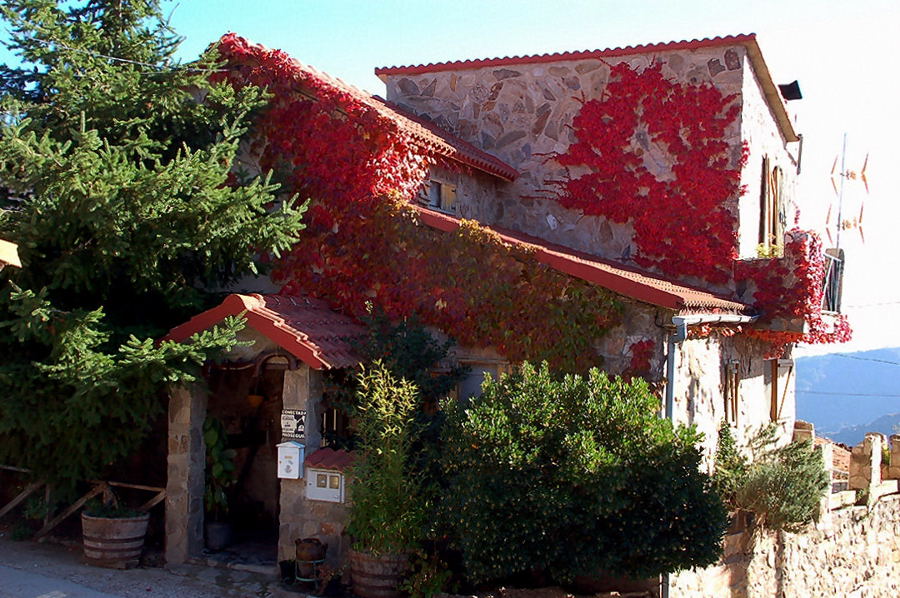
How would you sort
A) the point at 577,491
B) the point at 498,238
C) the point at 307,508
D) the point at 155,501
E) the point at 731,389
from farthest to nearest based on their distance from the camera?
the point at 731,389 < the point at 498,238 < the point at 155,501 < the point at 307,508 < the point at 577,491

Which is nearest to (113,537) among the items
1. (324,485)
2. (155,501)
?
(155,501)

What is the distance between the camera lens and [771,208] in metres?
16.2

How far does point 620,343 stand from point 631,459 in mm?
2145

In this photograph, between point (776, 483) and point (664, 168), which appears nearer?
point (776, 483)

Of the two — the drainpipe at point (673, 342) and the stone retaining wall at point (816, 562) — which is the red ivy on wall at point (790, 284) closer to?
the drainpipe at point (673, 342)

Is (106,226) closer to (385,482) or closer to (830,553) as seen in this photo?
(385,482)

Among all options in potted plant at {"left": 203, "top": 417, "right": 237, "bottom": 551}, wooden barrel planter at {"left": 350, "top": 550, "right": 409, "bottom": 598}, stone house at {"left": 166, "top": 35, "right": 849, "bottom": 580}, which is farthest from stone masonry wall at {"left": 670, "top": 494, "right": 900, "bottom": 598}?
potted plant at {"left": 203, "top": 417, "right": 237, "bottom": 551}

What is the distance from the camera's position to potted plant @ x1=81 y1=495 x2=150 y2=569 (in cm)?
1067

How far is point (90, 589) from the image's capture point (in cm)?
990

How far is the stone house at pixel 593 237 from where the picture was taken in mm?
10688

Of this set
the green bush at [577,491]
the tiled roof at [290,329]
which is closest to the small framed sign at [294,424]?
the tiled roof at [290,329]

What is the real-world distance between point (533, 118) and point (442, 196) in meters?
2.42

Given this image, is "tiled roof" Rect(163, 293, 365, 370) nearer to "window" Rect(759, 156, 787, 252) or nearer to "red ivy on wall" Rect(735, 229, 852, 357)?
"red ivy on wall" Rect(735, 229, 852, 357)

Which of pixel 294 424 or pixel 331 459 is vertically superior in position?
pixel 294 424
